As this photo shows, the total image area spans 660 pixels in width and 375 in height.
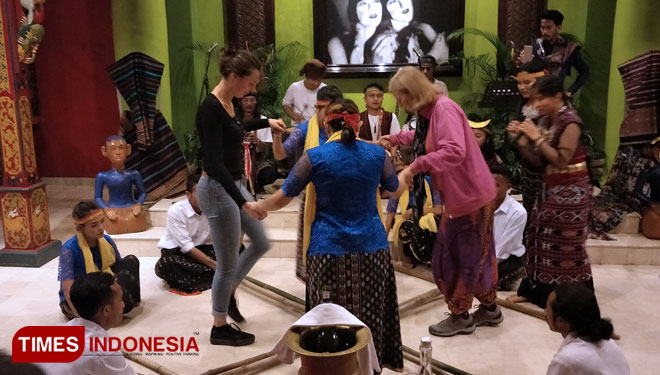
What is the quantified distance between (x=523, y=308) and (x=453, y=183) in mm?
1543

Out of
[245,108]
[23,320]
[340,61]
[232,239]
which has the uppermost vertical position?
[340,61]

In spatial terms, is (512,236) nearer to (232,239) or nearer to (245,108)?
(232,239)

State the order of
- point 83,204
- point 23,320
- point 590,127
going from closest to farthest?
point 83,204 < point 23,320 < point 590,127

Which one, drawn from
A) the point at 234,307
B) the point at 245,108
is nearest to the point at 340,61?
the point at 245,108

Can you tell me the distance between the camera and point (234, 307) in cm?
457

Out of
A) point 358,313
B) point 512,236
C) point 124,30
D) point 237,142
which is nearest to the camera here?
point 358,313

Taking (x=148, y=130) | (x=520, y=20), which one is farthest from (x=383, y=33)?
(x=148, y=130)

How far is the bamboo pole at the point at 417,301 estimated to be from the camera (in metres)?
4.70

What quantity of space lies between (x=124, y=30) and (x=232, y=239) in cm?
390

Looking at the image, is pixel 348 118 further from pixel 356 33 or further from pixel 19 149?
pixel 356 33

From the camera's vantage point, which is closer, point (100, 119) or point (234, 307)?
point (234, 307)

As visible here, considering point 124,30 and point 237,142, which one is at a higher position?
point 124,30

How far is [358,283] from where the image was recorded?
128 inches

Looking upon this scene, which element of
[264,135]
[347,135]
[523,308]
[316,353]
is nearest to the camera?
[316,353]
